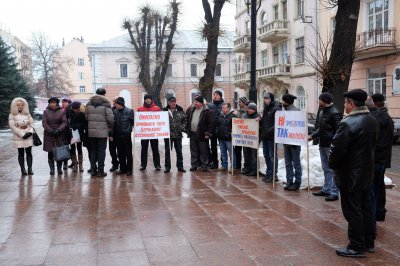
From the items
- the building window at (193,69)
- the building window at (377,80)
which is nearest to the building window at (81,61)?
the building window at (193,69)

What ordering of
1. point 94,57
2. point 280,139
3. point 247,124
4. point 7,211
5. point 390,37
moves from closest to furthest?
point 7,211, point 280,139, point 247,124, point 390,37, point 94,57

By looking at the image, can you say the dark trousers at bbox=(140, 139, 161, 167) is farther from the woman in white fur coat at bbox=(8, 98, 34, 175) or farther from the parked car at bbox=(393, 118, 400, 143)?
the parked car at bbox=(393, 118, 400, 143)

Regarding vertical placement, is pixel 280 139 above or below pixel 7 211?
above

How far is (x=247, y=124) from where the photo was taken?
9836mm

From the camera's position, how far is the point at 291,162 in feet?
27.6

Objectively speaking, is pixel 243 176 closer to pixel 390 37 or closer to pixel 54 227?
pixel 54 227

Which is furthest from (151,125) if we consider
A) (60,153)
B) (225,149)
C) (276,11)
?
(276,11)

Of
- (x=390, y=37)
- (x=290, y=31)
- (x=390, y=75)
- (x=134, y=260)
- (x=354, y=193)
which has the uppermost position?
(x=290, y=31)

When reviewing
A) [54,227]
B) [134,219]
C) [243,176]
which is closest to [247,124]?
[243,176]

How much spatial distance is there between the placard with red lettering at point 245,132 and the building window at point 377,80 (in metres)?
16.6

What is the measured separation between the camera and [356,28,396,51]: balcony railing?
22.8 m

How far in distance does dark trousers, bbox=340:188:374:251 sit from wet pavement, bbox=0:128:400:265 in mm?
193

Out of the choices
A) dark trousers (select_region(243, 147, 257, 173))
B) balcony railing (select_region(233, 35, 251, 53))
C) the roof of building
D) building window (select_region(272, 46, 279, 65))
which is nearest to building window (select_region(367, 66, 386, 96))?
building window (select_region(272, 46, 279, 65))

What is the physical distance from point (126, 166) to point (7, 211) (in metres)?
3.88
